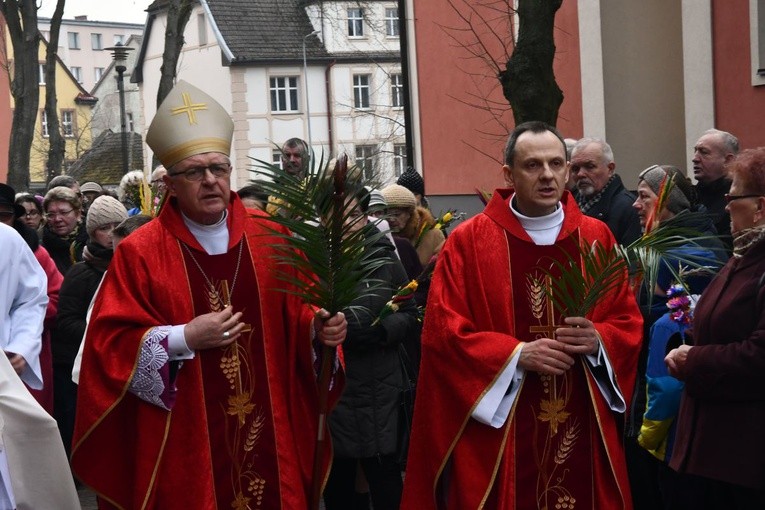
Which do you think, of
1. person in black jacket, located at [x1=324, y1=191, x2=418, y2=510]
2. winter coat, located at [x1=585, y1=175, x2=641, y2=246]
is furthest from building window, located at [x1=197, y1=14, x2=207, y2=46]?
person in black jacket, located at [x1=324, y1=191, x2=418, y2=510]

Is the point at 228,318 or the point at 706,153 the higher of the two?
the point at 706,153

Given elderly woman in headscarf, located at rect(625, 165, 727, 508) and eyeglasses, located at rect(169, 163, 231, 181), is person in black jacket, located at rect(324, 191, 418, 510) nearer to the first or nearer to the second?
elderly woman in headscarf, located at rect(625, 165, 727, 508)

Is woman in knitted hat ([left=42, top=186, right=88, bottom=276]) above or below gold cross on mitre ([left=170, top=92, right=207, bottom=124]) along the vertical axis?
below

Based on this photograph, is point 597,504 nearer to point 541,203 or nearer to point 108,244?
point 541,203

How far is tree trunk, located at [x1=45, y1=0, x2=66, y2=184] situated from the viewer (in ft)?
83.9

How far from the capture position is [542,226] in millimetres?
5434

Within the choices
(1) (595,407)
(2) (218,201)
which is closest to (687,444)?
(1) (595,407)

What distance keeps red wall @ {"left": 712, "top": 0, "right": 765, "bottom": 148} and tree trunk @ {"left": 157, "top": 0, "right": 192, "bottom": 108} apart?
10.8 metres

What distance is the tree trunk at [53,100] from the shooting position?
2558 centimetres

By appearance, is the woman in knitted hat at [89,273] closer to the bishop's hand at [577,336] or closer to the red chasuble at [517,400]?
the red chasuble at [517,400]

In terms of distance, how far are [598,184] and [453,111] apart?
12.4 m

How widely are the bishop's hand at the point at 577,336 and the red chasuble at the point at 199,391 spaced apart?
1.06m

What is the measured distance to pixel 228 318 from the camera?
17.1 feet

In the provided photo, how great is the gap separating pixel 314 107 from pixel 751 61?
152ft
